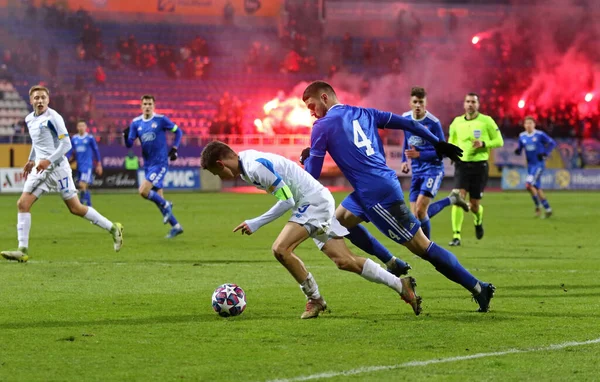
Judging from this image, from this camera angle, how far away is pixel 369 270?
328 inches

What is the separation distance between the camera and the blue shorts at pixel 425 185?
14.6 metres

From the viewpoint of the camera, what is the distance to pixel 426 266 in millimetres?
12945

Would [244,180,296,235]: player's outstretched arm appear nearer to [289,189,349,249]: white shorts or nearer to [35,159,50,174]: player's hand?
[289,189,349,249]: white shorts

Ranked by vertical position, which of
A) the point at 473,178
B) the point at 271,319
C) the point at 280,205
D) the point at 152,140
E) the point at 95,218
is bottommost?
the point at 95,218

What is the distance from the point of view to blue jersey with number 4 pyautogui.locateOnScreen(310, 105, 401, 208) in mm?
8414

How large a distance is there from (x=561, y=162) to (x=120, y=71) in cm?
1970

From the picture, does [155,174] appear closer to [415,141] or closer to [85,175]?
[415,141]

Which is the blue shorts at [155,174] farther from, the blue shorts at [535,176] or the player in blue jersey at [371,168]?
the blue shorts at [535,176]

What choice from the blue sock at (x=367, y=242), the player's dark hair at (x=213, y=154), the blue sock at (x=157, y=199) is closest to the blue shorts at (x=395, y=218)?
the blue sock at (x=367, y=242)

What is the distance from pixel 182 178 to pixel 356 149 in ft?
104

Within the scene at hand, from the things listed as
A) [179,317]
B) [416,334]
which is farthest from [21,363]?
[416,334]

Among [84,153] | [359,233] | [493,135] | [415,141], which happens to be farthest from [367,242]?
[84,153]

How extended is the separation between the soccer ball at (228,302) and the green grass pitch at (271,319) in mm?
120

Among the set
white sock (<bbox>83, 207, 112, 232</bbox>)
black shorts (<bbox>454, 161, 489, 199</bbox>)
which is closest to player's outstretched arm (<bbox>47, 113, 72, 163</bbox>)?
white sock (<bbox>83, 207, 112, 232</bbox>)
